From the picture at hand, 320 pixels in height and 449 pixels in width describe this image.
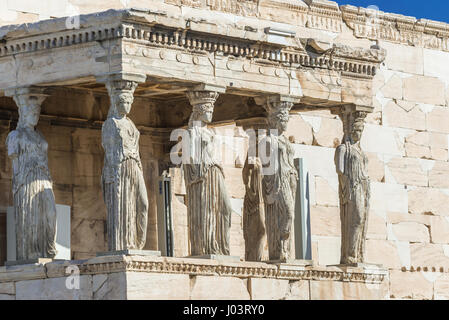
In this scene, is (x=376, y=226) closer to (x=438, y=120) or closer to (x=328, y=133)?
(x=328, y=133)

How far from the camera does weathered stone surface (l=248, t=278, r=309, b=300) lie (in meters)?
16.7

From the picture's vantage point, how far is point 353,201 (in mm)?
17859

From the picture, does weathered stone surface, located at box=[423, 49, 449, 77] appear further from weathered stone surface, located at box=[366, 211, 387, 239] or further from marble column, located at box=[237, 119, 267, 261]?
marble column, located at box=[237, 119, 267, 261]

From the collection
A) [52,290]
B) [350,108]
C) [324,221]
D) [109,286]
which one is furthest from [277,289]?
[324,221]

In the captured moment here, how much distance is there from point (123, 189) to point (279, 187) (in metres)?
2.00

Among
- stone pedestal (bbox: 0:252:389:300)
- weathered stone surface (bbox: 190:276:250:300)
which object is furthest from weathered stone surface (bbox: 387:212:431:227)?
weathered stone surface (bbox: 190:276:250:300)

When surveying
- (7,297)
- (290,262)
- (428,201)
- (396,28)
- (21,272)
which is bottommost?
(7,297)

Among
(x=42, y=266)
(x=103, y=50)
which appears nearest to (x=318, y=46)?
(x=103, y=50)

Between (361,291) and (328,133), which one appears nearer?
(361,291)

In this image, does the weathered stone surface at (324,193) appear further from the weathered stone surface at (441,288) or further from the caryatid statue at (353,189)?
the caryatid statue at (353,189)

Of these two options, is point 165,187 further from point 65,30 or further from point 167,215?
point 65,30

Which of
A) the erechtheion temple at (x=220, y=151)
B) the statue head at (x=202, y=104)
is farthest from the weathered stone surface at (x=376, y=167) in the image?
the statue head at (x=202, y=104)

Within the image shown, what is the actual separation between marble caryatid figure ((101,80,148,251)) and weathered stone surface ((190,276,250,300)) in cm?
71

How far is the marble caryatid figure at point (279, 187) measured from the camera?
56.1ft
